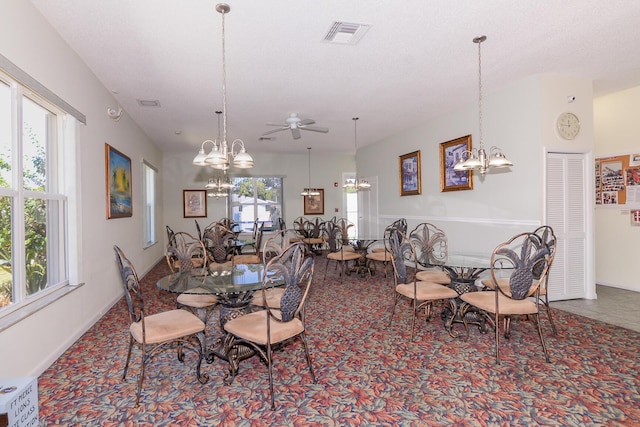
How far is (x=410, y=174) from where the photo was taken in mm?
7230

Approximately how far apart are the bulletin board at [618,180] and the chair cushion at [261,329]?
5434mm

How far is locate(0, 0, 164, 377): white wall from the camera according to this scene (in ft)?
8.21

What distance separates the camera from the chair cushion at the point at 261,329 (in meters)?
2.41

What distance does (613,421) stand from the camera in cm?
209

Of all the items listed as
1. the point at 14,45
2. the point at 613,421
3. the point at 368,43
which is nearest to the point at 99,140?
the point at 14,45

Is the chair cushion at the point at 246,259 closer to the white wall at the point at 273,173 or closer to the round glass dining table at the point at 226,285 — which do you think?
the round glass dining table at the point at 226,285

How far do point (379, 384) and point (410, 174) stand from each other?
5296 millimetres

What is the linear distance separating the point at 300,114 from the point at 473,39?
10.5ft

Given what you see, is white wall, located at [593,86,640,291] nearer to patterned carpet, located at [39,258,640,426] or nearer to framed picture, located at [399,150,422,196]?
patterned carpet, located at [39,258,640,426]

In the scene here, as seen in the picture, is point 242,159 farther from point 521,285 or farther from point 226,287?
point 521,285

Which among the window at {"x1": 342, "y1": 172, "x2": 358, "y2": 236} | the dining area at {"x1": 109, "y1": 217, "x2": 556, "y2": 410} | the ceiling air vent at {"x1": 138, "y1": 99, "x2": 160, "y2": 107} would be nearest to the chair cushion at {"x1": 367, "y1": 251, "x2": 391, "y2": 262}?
the dining area at {"x1": 109, "y1": 217, "x2": 556, "y2": 410}

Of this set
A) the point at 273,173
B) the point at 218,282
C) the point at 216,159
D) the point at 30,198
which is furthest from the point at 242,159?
the point at 273,173

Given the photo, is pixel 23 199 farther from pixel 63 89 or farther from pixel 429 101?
pixel 429 101

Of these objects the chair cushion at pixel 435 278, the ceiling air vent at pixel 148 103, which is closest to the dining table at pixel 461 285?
the chair cushion at pixel 435 278
